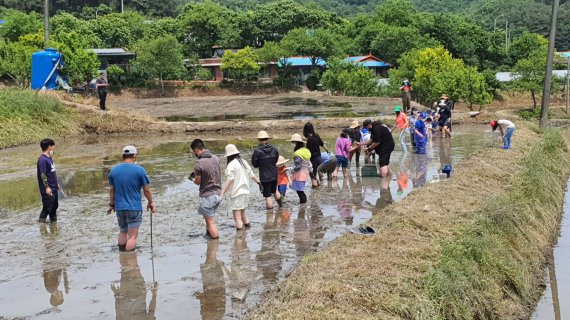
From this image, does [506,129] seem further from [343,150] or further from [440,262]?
[440,262]

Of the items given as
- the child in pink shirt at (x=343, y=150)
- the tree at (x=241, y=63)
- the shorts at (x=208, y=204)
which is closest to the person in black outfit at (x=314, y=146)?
the child in pink shirt at (x=343, y=150)

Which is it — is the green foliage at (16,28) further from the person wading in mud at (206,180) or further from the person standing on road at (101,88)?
the person wading in mud at (206,180)

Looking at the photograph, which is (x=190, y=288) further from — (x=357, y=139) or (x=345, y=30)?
(x=345, y=30)

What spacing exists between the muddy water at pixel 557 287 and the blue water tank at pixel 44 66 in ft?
84.9

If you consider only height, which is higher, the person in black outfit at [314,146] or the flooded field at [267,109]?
the person in black outfit at [314,146]

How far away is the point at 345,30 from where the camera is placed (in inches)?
3285

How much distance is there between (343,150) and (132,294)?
9.59m

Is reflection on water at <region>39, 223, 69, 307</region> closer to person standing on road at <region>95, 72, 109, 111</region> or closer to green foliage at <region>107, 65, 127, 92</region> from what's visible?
person standing on road at <region>95, 72, 109, 111</region>

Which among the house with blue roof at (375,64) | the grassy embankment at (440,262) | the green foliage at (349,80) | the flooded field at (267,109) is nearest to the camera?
the grassy embankment at (440,262)

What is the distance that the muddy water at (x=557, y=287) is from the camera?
9.62 m

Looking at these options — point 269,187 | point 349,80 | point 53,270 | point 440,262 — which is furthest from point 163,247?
point 349,80

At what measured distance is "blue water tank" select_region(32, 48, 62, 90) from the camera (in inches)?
1272

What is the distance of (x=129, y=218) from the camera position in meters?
10.4

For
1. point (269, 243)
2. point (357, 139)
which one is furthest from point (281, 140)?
point (269, 243)
